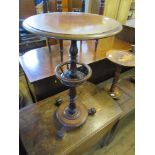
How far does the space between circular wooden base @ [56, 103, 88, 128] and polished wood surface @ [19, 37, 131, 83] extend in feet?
1.04

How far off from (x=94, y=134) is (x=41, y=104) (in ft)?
1.51

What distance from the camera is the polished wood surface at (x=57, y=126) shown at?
0.84 meters

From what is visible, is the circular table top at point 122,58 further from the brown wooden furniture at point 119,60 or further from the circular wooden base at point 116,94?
the circular wooden base at point 116,94

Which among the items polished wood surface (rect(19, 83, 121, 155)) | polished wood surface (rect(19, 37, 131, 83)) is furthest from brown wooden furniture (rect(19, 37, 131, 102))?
polished wood surface (rect(19, 83, 121, 155))

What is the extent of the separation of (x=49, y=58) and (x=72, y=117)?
673mm

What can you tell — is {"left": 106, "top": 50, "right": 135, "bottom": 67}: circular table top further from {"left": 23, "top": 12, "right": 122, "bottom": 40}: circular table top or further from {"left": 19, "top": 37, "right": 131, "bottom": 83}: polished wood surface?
{"left": 23, "top": 12, "right": 122, "bottom": 40}: circular table top

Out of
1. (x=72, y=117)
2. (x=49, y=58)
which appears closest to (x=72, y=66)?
(x=72, y=117)

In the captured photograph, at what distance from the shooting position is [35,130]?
92 centimetres

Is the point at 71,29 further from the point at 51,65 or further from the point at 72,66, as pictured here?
the point at 51,65
